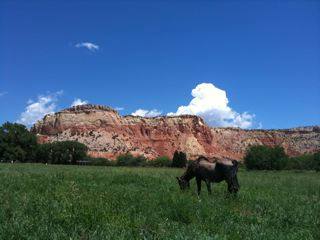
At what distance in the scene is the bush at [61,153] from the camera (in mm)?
127406

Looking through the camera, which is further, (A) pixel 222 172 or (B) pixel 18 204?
(A) pixel 222 172

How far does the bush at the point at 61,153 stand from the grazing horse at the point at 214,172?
345ft

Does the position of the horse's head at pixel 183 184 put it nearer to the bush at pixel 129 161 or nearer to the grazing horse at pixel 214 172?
the grazing horse at pixel 214 172

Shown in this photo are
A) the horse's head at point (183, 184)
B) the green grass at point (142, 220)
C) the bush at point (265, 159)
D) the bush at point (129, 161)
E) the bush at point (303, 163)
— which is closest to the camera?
the green grass at point (142, 220)

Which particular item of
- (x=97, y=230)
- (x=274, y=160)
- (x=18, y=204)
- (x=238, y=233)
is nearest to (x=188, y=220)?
(x=238, y=233)

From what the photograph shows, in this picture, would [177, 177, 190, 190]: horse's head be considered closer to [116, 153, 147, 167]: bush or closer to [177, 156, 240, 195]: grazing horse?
[177, 156, 240, 195]: grazing horse

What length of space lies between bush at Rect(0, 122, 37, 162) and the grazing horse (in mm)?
100861

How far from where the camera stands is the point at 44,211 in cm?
1236

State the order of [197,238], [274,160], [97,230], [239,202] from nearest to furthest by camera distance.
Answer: [197,238], [97,230], [239,202], [274,160]

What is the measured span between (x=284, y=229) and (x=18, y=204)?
22.9 ft

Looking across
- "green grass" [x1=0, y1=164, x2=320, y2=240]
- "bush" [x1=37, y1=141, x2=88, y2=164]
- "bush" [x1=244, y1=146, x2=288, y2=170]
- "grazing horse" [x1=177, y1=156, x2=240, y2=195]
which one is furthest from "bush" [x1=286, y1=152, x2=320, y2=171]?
"green grass" [x1=0, y1=164, x2=320, y2=240]

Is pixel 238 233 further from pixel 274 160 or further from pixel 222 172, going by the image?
pixel 274 160

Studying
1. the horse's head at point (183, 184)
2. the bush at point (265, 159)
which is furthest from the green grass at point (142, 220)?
the bush at point (265, 159)

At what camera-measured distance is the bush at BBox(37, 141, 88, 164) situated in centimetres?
12741
